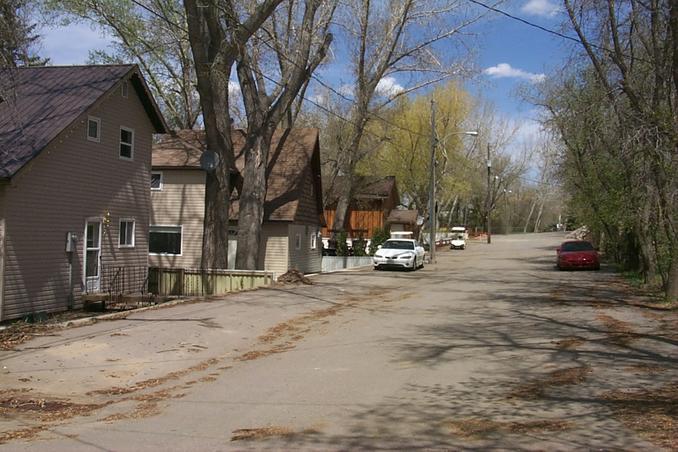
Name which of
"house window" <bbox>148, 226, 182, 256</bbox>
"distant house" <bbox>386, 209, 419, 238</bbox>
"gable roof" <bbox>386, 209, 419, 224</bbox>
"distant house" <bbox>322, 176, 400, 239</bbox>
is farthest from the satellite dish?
"gable roof" <bbox>386, 209, 419, 224</bbox>

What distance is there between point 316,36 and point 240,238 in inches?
327

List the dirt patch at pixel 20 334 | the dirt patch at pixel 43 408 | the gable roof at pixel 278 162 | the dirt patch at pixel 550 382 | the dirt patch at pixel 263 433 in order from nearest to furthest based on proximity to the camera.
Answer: the dirt patch at pixel 263 433 < the dirt patch at pixel 43 408 < the dirt patch at pixel 550 382 < the dirt patch at pixel 20 334 < the gable roof at pixel 278 162

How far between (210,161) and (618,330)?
13.9 metres

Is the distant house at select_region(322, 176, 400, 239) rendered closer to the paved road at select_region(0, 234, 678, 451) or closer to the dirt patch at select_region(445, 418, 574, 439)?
the paved road at select_region(0, 234, 678, 451)

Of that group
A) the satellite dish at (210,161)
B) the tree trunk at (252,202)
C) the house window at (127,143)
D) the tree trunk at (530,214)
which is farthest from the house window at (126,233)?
the tree trunk at (530,214)

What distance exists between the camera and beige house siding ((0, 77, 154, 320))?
16.2 m

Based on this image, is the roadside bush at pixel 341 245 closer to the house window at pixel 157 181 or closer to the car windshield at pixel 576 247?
the car windshield at pixel 576 247

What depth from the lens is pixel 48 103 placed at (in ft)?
60.4

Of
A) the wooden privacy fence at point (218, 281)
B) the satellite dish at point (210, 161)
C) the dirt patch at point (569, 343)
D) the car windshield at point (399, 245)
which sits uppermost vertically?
the satellite dish at point (210, 161)

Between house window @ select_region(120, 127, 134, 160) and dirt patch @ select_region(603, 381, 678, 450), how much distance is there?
1716cm

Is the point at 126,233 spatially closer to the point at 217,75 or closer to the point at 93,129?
the point at 93,129

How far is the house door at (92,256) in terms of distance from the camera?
19.2 meters

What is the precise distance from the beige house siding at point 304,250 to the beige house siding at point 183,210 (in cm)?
422

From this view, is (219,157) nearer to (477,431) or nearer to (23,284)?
(23,284)
